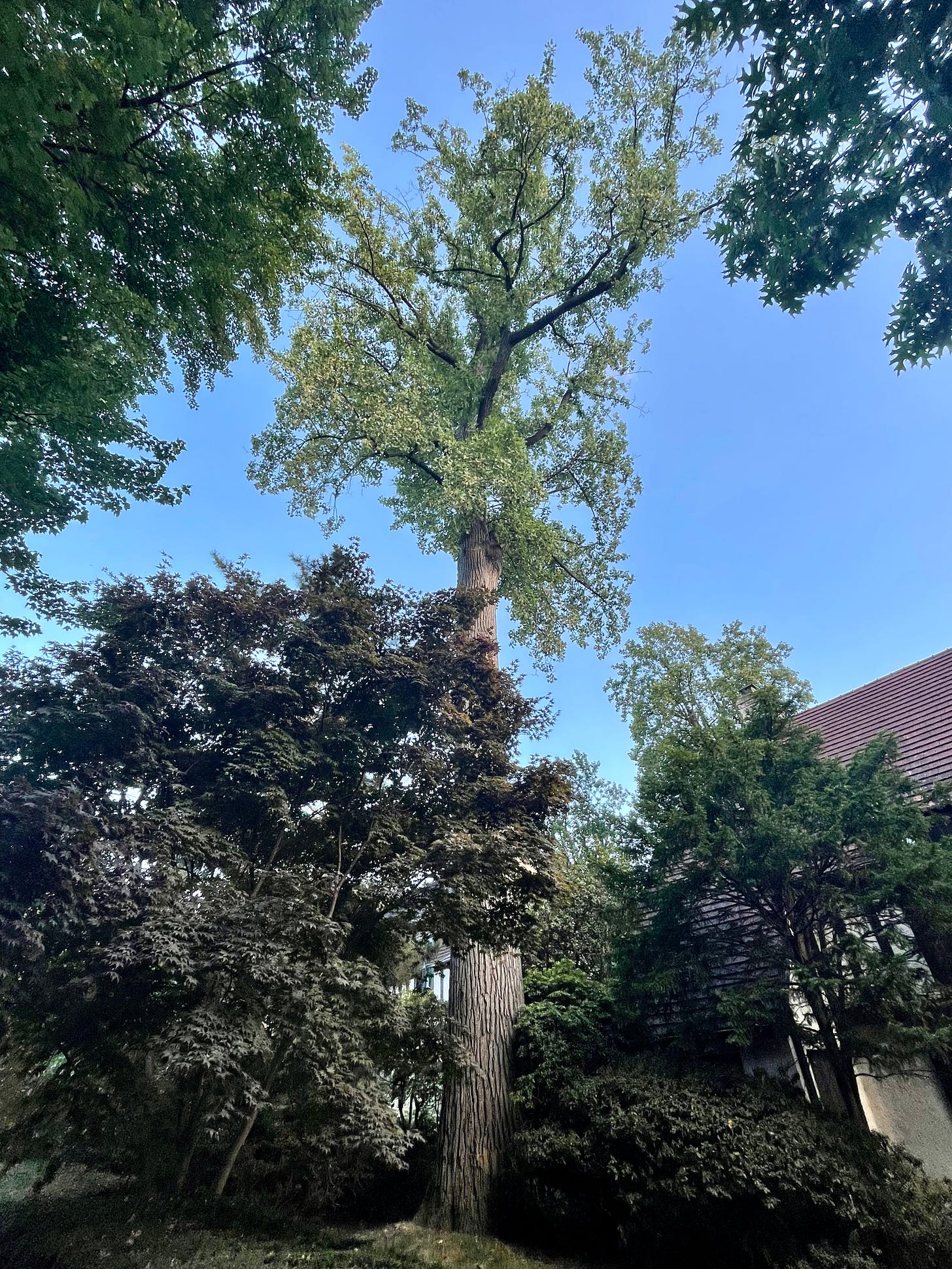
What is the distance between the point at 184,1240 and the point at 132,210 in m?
8.90

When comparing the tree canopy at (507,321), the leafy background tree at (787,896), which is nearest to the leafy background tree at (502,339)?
the tree canopy at (507,321)

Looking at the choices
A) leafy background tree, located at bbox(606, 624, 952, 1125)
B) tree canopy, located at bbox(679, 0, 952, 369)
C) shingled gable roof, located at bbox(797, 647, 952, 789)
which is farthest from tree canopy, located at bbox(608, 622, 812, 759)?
tree canopy, located at bbox(679, 0, 952, 369)

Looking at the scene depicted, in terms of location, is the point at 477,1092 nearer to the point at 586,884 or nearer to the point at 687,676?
the point at 586,884

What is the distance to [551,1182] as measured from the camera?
15.7 feet

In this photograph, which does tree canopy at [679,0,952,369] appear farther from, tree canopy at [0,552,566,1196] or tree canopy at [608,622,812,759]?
tree canopy at [608,622,812,759]

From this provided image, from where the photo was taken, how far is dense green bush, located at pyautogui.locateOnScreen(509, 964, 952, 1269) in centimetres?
380

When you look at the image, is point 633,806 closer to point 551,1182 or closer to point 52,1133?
point 551,1182

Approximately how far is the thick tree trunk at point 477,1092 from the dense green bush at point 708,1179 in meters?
0.24

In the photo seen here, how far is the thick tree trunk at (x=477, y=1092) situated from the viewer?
189 inches

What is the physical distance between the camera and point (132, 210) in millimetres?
5652

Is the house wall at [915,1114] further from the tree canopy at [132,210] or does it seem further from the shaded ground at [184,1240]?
the tree canopy at [132,210]

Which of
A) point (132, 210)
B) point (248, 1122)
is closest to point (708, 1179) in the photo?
point (248, 1122)

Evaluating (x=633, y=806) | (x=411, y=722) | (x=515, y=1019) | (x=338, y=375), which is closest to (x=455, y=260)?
(x=338, y=375)

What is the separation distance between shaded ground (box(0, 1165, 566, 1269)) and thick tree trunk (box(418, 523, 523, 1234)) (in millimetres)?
→ 236
